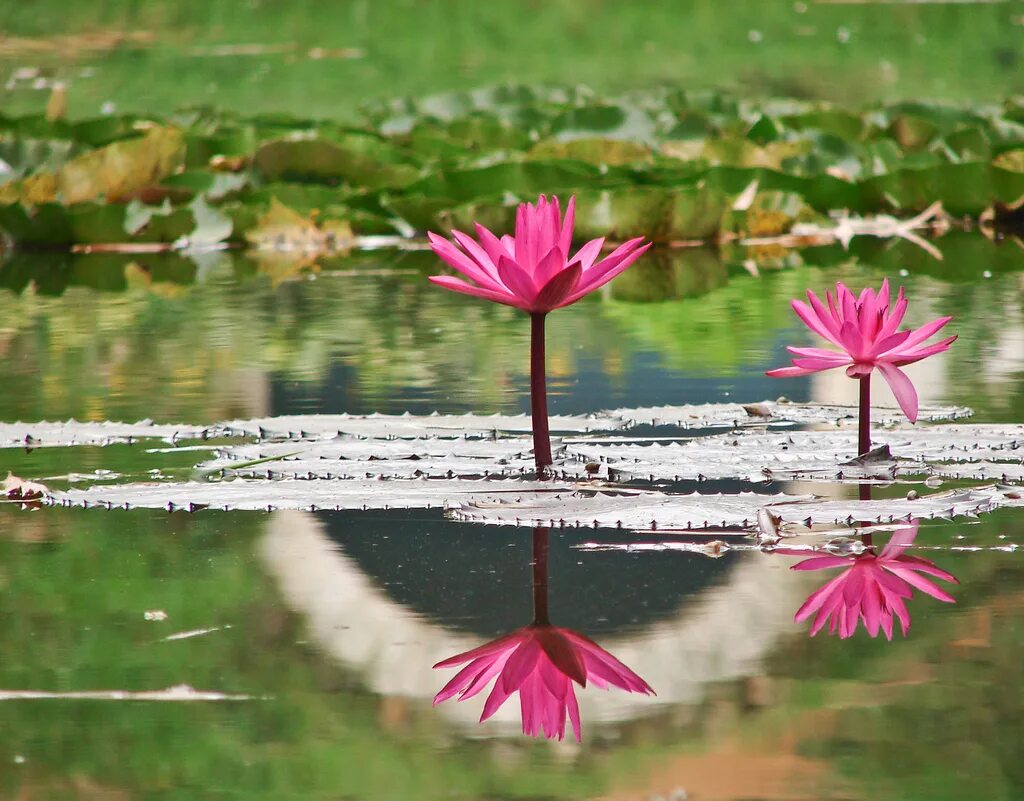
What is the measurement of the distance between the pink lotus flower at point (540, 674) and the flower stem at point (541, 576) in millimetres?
50

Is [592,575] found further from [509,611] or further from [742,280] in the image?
[742,280]

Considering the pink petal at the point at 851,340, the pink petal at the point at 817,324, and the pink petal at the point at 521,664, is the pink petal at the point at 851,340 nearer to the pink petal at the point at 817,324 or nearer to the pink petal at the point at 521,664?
the pink petal at the point at 817,324

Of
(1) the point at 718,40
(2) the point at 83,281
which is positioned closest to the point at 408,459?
(2) the point at 83,281

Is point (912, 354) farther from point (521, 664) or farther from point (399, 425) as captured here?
point (521, 664)

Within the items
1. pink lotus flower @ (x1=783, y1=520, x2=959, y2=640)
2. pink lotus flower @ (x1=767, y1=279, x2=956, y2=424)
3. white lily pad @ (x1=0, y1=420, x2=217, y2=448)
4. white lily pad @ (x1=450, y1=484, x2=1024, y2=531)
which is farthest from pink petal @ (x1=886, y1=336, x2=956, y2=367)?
white lily pad @ (x1=0, y1=420, x2=217, y2=448)

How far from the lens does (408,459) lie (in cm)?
262

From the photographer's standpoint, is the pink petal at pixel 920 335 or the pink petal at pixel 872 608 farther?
the pink petal at pixel 920 335

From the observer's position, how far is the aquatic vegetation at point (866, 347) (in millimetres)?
2475

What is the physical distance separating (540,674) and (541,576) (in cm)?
36

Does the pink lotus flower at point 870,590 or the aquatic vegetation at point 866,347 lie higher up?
the aquatic vegetation at point 866,347

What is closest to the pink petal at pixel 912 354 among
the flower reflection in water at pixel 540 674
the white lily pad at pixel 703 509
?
the white lily pad at pixel 703 509

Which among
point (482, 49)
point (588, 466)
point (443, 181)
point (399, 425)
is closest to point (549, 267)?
point (588, 466)

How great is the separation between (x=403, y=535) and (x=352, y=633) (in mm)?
457

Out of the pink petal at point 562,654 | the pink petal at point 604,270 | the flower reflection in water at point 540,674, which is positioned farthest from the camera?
the pink petal at point 604,270
